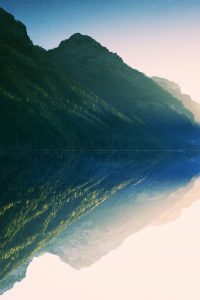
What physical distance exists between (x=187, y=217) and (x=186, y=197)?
710 cm

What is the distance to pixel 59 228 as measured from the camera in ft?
67.3

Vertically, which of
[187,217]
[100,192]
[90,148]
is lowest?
[90,148]

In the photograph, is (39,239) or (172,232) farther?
(172,232)

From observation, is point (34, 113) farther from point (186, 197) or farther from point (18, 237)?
point (18, 237)

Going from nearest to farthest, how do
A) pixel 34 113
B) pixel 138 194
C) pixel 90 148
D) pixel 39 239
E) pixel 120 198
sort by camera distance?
1. pixel 39 239
2. pixel 120 198
3. pixel 138 194
4. pixel 34 113
5. pixel 90 148

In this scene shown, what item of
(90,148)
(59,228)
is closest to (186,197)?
(59,228)

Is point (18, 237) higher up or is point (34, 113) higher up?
point (18, 237)

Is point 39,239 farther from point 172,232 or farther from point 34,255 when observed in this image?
point 172,232

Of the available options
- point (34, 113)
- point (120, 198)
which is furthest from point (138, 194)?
point (34, 113)

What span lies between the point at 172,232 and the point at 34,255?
822 centimetres

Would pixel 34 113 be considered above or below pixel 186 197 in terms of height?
below

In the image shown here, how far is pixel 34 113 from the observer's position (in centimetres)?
16200

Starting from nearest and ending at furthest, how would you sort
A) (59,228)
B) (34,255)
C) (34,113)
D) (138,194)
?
(34,255) < (59,228) < (138,194) < (34,113)

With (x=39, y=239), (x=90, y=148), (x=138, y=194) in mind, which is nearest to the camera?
(x=39, y=239)
